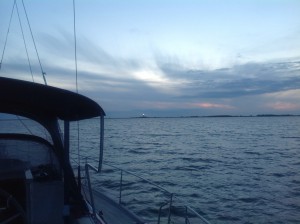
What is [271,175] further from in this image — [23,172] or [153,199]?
[23,172]

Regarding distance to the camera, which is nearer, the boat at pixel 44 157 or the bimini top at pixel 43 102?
the bimini top at pixel 43 102

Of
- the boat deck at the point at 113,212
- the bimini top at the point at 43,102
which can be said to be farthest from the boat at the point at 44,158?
the boat deck at the point at 113,212

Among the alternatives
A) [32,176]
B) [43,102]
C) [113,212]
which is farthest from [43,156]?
[113,212]

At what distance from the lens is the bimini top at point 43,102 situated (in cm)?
412

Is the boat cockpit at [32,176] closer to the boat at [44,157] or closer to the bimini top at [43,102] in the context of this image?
the boat at [44,157]

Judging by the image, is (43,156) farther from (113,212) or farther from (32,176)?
(113,212)

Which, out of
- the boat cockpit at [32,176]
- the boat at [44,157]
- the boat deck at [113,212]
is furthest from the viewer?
the boat deck at [113,212]

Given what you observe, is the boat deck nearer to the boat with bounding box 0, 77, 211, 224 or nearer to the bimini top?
the boat with bounding box 0, 77, 211, 224

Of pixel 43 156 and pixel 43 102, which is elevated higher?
pixel 43 102

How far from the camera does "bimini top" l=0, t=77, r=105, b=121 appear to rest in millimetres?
4125

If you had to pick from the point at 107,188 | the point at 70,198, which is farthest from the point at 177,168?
the point at 70,198

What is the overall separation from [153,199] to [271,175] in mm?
11519

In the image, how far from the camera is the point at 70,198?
5.09m

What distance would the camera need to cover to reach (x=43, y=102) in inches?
187
